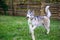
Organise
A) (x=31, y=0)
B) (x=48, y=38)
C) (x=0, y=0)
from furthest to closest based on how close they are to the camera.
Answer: (x=31, y=0) < (x=48, y=38) < (x=0, y=0)

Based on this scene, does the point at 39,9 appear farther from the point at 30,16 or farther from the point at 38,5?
the point at 30,16

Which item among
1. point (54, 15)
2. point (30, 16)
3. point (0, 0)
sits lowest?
point (54, 15)

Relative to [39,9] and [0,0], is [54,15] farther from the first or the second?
[0,0]

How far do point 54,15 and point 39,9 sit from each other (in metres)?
1.11

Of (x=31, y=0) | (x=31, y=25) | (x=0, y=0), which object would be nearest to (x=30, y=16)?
(x=31, y=25)

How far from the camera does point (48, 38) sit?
23.6 feet

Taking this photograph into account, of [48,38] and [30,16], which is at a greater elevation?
Result: [30,16]

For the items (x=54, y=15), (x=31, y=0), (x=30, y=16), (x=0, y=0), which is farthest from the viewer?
(x=31, y=0)

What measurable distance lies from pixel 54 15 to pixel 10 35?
5.72 m

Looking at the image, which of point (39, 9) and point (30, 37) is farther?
point (39, 9)

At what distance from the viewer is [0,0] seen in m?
5.11

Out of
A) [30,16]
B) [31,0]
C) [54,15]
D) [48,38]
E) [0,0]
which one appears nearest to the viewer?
[0,0]

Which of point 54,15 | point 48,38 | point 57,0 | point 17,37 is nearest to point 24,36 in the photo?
point 17,37

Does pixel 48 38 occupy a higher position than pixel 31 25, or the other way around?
pixel 31 25
